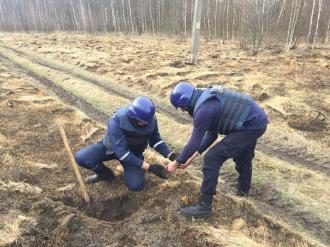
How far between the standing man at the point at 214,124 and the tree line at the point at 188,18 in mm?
11655

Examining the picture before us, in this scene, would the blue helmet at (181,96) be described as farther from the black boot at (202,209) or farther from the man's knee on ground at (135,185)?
the man's knee on ground at (135,185)

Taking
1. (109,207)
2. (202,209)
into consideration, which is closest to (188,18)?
(109,207)

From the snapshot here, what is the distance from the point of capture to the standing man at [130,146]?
5711mm

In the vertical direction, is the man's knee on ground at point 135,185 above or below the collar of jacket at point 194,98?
below

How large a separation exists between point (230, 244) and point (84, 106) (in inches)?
306

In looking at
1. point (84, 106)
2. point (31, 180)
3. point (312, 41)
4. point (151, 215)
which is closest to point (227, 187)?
point (151, 215)

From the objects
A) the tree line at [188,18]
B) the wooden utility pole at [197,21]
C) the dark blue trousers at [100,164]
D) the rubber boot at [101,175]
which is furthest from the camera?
the tree line at [188,18]

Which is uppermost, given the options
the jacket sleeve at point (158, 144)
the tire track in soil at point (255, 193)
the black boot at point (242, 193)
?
the jacket sleeve at point (158, 144)

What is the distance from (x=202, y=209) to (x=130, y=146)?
1.52 m

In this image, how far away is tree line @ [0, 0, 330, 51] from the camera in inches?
683

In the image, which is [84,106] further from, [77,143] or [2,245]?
[2,245]

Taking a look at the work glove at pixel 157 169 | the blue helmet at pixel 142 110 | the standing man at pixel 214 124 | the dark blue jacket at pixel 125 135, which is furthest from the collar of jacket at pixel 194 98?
the work glove at pixel 157 169

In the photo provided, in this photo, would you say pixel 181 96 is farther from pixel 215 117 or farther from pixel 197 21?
pixel 197 21

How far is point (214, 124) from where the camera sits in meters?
5.38
